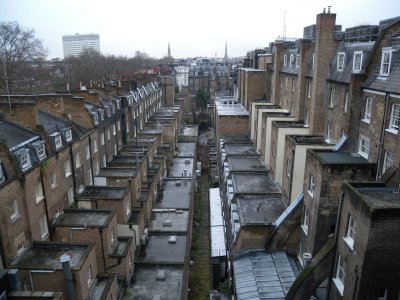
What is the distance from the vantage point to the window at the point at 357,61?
21.4m

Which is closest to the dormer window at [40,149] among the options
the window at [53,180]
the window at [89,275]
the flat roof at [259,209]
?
the window at [53,180]

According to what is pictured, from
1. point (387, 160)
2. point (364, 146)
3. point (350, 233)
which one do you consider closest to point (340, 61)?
point (364, 146)

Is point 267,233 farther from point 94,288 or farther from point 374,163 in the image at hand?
point 94,288

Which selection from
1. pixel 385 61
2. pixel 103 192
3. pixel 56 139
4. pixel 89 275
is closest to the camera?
pixel 89 275

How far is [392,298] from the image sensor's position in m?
12.9

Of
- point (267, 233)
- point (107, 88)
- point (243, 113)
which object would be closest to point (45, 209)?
point (267, 233)

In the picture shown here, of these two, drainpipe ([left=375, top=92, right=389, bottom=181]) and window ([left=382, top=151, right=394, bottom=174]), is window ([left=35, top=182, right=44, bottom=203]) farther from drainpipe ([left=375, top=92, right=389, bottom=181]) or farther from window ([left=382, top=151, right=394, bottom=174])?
window ([left=382, top=151, right=394, bottom=174])

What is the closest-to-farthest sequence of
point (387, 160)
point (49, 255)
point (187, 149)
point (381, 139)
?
point (387, 160) → point (381, 139) → point (49, 255) → point (187, 149)

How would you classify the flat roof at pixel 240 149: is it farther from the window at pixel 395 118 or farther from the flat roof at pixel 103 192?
the window at pixel 395 118

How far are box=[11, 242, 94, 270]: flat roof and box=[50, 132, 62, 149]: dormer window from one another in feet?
23.0

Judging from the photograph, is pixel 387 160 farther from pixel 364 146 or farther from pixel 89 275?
pixel 89 275

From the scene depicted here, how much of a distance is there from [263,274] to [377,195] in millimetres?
8102

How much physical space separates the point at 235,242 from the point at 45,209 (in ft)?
39.8

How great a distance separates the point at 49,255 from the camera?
60.0 feet
